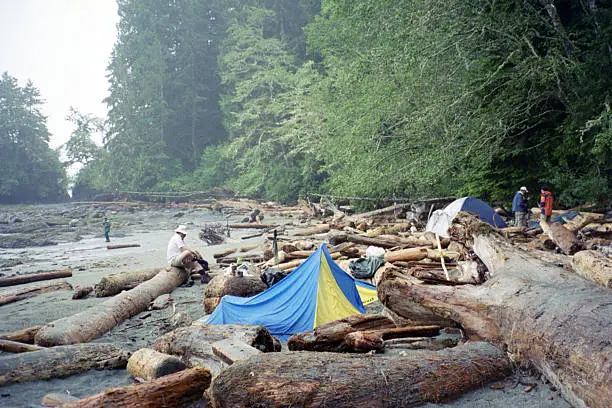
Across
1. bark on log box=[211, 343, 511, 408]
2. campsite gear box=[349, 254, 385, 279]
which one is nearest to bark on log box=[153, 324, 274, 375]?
bark on log box=[211, 343, 511, 408]

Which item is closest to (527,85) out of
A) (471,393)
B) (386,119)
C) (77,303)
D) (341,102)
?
(386,119)

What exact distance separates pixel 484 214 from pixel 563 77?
4.40 m

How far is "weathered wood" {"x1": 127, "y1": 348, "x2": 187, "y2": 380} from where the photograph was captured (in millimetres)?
4105

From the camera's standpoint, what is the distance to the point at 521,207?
39.7ft

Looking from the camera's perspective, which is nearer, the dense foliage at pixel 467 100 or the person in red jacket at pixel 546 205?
the person in red jacket at pixel 546 205

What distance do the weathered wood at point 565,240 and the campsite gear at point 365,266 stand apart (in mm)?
3332

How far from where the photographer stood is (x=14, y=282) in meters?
11.8

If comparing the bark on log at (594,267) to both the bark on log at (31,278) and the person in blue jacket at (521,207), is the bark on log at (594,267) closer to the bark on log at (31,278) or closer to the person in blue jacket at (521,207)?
the person in blue jacket at (521,207)

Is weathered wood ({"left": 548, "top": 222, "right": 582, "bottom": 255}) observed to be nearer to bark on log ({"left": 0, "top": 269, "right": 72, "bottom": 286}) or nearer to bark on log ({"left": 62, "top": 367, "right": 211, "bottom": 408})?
bark on log ({"left": 62, "top": 367, "right": 211, "bottom": 408})

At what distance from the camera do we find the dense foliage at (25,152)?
191 feet

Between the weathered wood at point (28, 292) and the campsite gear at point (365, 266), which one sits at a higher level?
the campsite gear at point (365, 266)

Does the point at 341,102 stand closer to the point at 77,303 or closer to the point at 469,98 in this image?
the point at 469,98

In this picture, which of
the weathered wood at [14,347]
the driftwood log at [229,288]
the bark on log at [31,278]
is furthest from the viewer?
the bark on log at [31,278]

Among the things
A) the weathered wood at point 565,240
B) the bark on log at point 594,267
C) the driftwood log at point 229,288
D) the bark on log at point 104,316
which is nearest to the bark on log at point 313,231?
the bark on log at point 104,316
